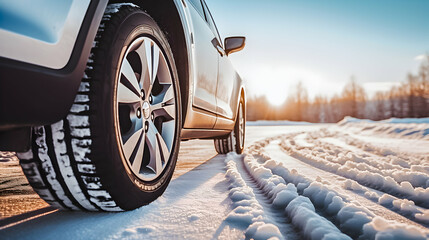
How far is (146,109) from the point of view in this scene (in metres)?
1.49

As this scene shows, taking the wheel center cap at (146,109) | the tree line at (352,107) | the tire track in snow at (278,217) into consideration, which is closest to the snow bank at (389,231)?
the tire track in snow at (278,217)

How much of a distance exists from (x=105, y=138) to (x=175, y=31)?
1.04 metres

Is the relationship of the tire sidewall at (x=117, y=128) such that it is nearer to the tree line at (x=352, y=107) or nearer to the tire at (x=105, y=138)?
the tire at (x=105, y=138)

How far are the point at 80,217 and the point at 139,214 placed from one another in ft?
0.84

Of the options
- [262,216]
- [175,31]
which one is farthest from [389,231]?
[175,31]

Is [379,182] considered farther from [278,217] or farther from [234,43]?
[234,43]

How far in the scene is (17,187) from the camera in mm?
1856

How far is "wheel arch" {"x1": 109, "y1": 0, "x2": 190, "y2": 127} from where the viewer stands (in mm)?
1772

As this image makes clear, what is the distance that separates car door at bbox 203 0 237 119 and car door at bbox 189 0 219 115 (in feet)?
0.61

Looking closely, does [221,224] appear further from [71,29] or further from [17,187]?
[17,187]

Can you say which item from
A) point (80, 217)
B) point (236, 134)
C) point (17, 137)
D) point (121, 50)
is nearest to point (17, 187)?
point (80, 217)

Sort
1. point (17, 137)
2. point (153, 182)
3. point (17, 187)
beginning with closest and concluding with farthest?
point (17, 137), point (153, 182), point (17, 187)

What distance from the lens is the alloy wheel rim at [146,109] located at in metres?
1.31

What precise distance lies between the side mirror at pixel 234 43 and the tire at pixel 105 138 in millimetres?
2028
